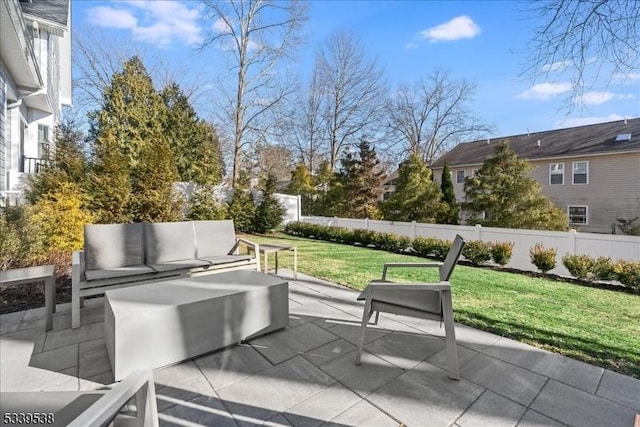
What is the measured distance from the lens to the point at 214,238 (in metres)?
4.94

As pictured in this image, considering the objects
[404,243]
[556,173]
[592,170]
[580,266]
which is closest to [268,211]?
[404,243]

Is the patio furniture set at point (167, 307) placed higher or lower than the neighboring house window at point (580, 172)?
lower

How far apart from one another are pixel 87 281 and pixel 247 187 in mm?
10126

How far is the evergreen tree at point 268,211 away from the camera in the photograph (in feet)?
42.8

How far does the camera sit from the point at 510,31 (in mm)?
3920

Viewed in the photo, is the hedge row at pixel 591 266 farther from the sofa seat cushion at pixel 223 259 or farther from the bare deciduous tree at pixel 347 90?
the bare deciduous tree at pixel 347 90

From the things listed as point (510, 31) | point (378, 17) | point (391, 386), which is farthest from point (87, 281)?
point (378, 17)

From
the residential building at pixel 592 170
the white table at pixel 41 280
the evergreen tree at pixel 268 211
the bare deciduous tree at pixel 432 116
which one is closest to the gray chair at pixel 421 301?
the white table at pixel 41 280

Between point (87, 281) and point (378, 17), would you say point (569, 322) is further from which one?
point (378, 17)

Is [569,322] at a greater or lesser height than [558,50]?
lesser

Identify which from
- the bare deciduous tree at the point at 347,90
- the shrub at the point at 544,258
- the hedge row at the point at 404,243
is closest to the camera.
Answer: the shrub at the point at 544,258

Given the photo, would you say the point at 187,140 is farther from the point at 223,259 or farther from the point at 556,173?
the point at 556,173

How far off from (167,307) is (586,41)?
434 cm

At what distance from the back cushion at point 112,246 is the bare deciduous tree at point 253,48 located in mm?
9378
